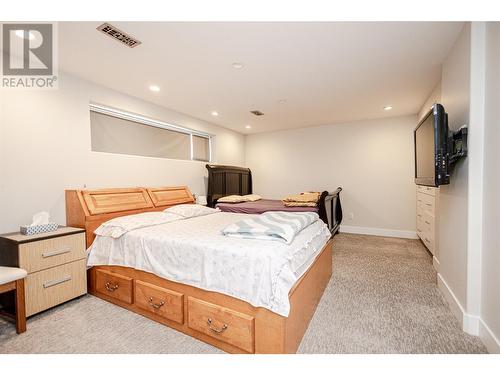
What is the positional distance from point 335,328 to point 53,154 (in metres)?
3.22

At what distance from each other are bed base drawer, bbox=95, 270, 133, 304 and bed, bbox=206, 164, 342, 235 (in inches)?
82.7

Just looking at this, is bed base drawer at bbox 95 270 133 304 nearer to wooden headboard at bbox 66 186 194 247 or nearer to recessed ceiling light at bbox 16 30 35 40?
wooden headboard at bbox 66 186 194 247

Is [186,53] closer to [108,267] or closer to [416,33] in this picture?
[416,33]

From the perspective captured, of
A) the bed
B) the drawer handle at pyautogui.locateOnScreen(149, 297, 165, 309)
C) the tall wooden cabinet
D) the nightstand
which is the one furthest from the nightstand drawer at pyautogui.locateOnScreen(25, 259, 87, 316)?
the tall wooden cabinet

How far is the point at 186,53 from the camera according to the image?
220cm

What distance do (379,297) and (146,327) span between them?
2.16m

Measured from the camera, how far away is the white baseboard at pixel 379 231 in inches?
182

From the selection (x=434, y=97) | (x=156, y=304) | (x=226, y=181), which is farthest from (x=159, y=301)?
(x=434, y=97)

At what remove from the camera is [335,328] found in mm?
1796

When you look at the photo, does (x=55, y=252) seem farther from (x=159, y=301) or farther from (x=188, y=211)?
(x=188, y=211)

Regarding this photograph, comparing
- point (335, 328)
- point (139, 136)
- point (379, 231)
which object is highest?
point (139, 136)

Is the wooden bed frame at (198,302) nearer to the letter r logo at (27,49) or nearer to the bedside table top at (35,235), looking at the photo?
the bedside table top at (35,235)

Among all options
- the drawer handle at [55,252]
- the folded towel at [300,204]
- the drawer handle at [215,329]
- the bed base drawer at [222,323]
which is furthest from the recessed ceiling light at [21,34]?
the folded towel at [300,204]

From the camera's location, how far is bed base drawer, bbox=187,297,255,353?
57.3 inches
